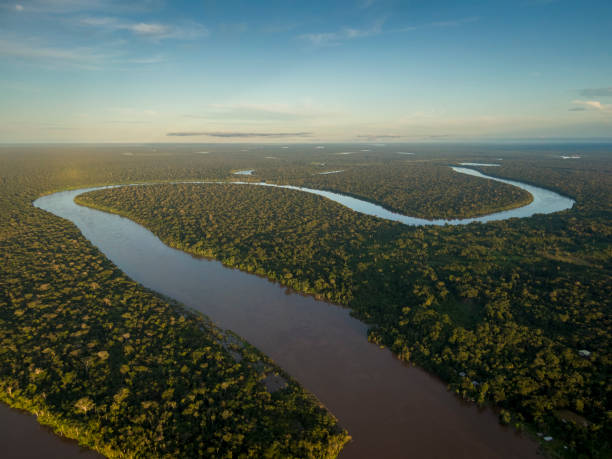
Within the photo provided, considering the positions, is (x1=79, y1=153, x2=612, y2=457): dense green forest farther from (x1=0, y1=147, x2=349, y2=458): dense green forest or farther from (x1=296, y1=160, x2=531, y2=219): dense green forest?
(x1=296, y1=160, x2=531, y2=219): dense green forest

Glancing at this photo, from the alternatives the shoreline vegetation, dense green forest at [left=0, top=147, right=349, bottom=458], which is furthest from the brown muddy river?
dense green forest at [left=0, top=147, right=349, bottom=458]

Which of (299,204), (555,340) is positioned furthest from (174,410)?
(299,204)

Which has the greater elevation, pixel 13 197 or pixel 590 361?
pixel 13 197

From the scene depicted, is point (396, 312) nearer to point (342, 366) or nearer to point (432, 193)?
point (342, 366)

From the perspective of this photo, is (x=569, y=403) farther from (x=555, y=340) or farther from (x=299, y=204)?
(x=299, y=204)

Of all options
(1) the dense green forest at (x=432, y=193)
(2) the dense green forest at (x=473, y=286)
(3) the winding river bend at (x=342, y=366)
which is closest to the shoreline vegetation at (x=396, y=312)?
(2) the dense green forest at (x=473, y=286)

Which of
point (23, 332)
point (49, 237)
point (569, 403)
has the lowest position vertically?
point (569, 403)
